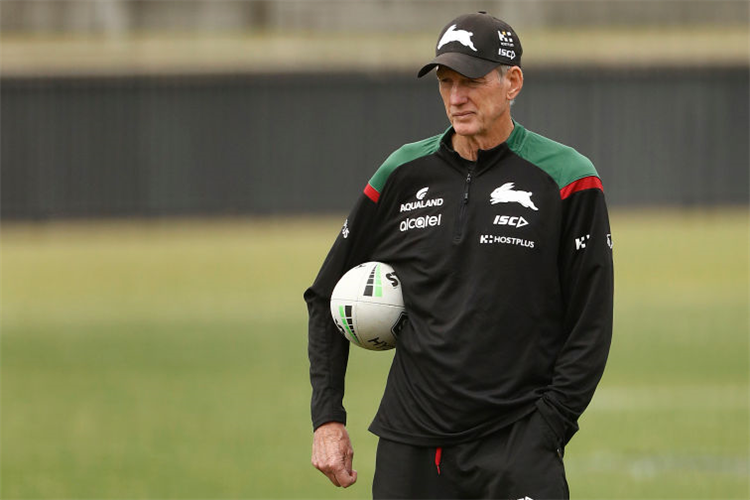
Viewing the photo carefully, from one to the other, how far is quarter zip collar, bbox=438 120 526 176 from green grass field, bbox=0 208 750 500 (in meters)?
4.69

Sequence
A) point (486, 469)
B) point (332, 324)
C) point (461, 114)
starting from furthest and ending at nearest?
1. point (332, 324)
2. point (461, 114)
3. point (486, 469)

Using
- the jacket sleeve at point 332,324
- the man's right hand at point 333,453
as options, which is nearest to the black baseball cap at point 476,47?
the jacket sleeve at point 332,324

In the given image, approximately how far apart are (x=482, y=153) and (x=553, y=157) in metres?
0.21

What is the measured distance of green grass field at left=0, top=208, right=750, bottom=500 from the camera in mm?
9773

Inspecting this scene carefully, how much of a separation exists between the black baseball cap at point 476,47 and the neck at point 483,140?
0.19 metres

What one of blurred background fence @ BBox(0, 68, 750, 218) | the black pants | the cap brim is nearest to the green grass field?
the black pants

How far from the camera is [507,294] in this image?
447 centimetres

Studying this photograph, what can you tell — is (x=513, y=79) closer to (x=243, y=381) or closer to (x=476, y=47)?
(x=476, y=47)

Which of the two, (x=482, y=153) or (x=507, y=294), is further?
(x=482, y=153)

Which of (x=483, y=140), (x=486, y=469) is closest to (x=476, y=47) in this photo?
(x=483, y=140)

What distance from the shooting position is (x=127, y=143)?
32.7m

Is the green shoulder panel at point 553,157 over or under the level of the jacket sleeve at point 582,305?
over

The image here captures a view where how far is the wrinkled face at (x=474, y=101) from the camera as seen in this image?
452 centimetres

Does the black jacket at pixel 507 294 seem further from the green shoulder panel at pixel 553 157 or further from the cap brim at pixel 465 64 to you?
the cap brim at pixel 465 64
